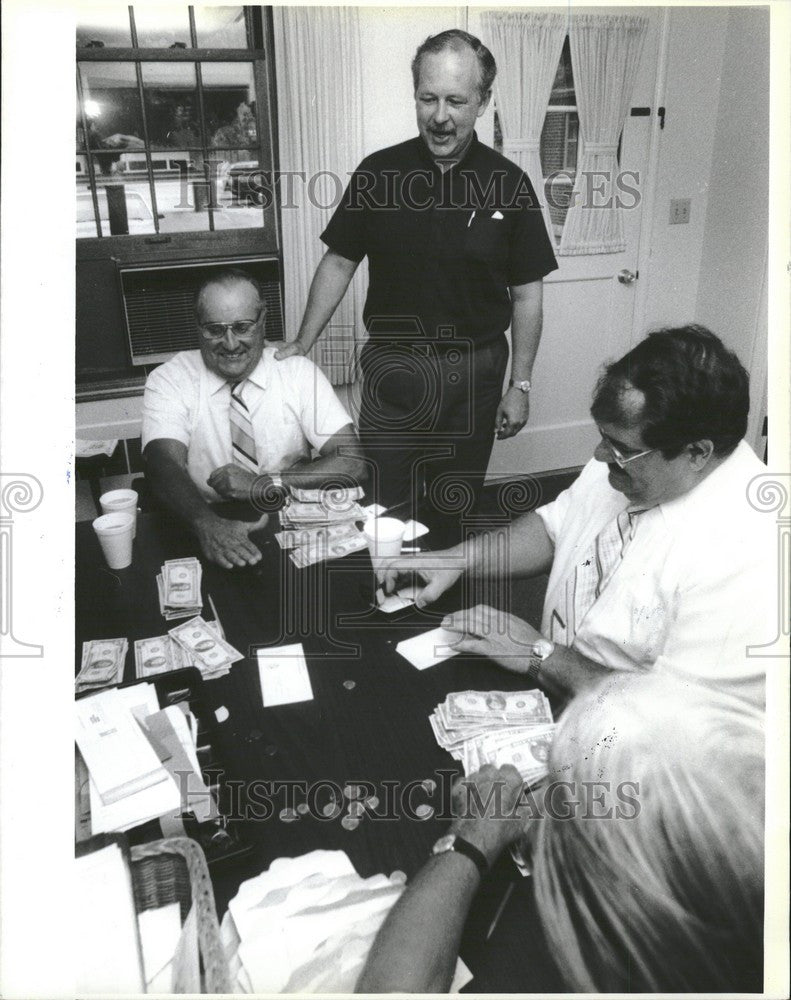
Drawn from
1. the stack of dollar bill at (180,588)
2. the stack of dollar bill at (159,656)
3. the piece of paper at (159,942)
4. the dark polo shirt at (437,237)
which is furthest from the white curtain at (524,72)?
the piece of paper at (159,942)

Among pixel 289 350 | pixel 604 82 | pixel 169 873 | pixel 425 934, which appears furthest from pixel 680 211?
pixel 169 873

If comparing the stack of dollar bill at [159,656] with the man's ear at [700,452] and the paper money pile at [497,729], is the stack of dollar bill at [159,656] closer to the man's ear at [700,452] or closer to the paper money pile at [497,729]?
the paper money pile at [497,729]

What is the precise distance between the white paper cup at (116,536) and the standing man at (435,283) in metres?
0.76

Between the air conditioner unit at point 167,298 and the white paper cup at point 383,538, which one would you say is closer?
the white paper cup at point 383,538

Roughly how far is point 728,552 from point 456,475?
128 cm

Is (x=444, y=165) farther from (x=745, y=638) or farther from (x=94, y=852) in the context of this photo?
(x=94, y=852)

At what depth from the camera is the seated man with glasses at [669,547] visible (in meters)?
1.16

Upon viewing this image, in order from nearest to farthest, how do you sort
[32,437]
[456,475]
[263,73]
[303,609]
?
1. [32,437]
2. [303,609]
3. [263,73]
4. [456,475]

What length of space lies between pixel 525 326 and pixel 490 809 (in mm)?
1572

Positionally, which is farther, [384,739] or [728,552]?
[728,552]

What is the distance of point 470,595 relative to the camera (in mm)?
1654

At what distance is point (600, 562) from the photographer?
146 cm

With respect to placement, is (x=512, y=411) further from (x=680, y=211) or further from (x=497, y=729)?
(x=497, y=729)

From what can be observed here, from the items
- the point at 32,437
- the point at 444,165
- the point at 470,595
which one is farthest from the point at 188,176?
the point at 470,595
